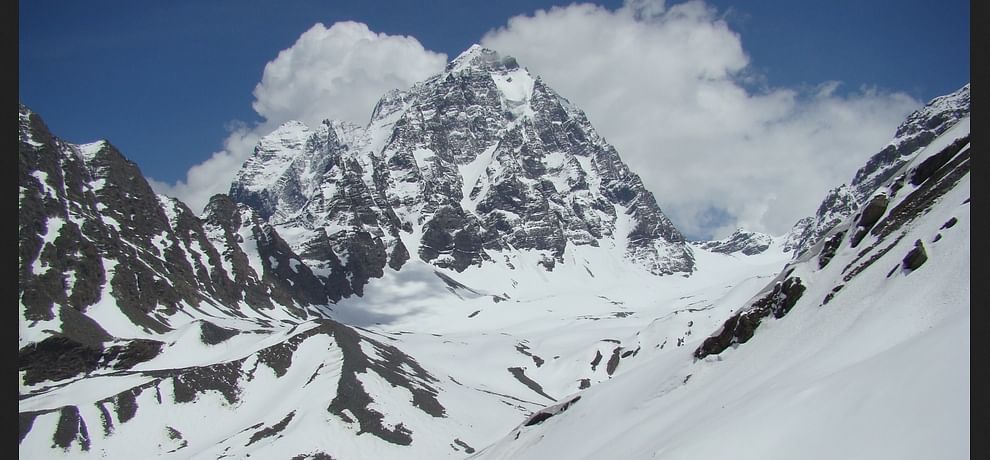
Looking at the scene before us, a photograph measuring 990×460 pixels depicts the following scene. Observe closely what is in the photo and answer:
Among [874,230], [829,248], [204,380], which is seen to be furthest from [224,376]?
[874,230]

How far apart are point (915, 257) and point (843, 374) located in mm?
10434

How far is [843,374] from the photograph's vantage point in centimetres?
1983

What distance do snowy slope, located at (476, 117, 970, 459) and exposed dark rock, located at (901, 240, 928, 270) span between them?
8.6 inches

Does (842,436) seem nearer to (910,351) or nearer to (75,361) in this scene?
(910,351)

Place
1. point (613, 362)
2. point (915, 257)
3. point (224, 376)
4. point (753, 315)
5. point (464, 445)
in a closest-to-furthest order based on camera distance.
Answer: point (915, 257) < point (753, 315) < point (464, 445) < point (224, 376) < point (613, 362)

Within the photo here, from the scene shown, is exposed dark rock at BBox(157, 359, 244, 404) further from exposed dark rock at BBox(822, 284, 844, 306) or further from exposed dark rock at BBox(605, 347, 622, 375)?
exposed dark rock at BBox(822, 284, 844, 306)

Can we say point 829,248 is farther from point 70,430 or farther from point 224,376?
point 224,376

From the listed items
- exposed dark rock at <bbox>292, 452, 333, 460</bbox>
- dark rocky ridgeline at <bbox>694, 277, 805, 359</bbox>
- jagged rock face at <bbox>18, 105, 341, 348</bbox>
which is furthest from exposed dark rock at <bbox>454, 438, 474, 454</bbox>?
jagged rock face at <bbox>18, 105, 341, 348</bbox>

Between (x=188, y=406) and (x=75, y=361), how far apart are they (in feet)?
107

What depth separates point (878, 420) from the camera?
1513 centimetres

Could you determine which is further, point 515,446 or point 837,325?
point 515,446

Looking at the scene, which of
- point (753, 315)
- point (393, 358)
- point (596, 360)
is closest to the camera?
point (753, 315)

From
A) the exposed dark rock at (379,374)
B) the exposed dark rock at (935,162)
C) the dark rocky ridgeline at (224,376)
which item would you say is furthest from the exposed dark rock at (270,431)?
the exposed dark rock at (935,162)

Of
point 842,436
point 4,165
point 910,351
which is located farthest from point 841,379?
point 4,165
